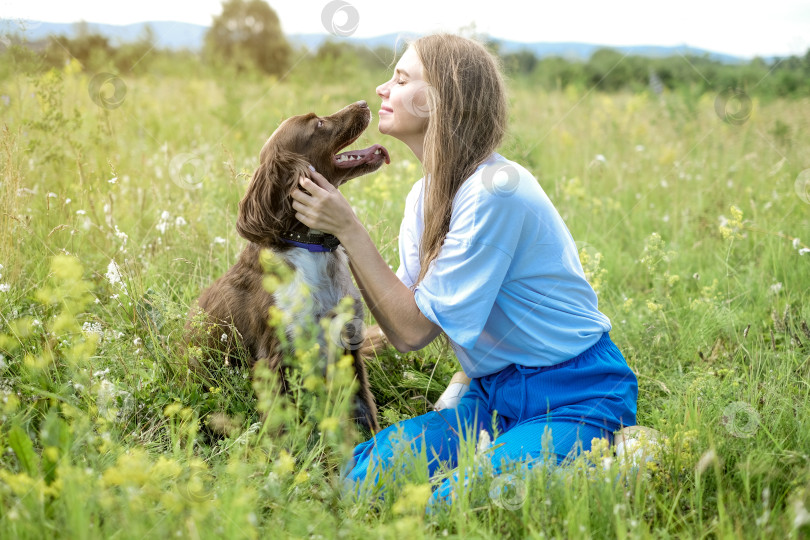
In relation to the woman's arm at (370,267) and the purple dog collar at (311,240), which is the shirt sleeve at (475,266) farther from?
the purple dog collar at (311,240)

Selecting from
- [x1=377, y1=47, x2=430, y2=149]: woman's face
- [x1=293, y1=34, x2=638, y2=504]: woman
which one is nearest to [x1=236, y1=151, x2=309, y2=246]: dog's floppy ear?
[x1=293, y1=34, x2=638, y2=504]: woman

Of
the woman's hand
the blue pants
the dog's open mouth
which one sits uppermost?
the dog's open mouth

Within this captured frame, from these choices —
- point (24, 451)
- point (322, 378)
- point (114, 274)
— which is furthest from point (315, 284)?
point (24, 451)

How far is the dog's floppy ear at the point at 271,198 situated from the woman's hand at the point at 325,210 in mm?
137

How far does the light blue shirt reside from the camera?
2.38 metres

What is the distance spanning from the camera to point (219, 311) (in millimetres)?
2902

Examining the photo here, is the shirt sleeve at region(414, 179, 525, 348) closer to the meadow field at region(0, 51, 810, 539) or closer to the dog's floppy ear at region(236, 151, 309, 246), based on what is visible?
Result: the meadow field at region(0, 51, 810, 539)

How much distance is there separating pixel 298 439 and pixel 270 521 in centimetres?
25

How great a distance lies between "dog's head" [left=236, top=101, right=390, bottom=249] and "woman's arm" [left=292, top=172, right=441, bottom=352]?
0.19 meters

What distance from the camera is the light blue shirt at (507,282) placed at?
238 centimetres

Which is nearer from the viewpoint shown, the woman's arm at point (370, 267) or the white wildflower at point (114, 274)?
the woman's arm at point (370, 267)

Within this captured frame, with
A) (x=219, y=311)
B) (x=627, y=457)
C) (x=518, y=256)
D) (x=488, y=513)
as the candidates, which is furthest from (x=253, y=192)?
(x=627, y=457)

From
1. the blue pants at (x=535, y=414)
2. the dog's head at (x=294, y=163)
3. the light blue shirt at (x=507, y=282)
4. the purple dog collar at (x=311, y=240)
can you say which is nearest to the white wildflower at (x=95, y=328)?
the dog's head at (x=294, y=163)

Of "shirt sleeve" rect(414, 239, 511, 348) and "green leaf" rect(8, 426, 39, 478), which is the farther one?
"shirt sleeve" rect(414, 239, 511, 348)
